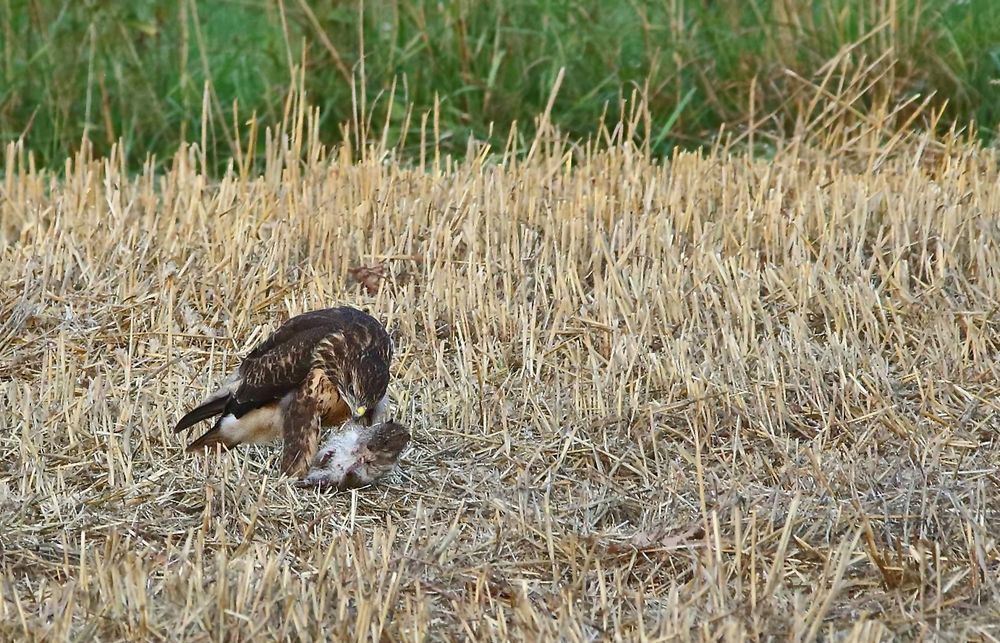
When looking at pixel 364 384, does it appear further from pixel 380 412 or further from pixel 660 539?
pixel 660 539

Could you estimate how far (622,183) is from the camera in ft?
22.4

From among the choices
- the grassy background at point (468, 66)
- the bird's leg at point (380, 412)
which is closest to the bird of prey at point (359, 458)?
the bird's leg at point (380, 412)

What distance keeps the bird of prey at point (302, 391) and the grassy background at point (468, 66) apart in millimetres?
3399

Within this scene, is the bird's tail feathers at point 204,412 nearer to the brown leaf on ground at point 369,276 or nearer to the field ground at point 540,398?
the field ground at point 540,398

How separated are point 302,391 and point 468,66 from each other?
3.93 meters

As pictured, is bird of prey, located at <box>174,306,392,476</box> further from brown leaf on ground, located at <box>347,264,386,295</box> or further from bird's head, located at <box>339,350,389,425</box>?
brown leaf on ground, located at <box>347,264,386,295</box>

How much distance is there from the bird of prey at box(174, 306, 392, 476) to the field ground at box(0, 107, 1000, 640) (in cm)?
11

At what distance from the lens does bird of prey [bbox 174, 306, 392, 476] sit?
4672 mm

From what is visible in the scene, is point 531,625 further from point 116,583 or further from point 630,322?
point 630,322

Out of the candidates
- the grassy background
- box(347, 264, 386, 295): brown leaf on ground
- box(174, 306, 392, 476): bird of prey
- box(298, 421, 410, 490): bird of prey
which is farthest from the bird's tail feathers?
the grassy background

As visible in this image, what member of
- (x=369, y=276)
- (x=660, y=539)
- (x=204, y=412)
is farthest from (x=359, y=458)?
(x=369, y=276)

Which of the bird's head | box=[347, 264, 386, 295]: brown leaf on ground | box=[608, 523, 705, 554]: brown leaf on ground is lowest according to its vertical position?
box=[347, 264, 386, 295]: brown leaf on ground

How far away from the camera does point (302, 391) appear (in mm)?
4773

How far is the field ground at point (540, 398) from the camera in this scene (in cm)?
374
